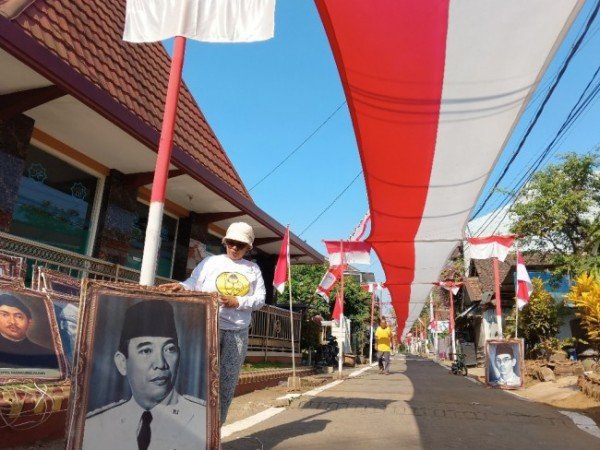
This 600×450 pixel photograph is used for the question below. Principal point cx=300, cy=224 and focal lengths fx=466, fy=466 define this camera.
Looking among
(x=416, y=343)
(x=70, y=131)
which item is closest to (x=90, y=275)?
(x=70, y=131)

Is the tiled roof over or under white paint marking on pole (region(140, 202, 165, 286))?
over

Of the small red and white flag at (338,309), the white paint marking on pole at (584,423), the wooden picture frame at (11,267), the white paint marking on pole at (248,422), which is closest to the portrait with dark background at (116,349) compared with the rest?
the white paint marking on pole at (248,422)

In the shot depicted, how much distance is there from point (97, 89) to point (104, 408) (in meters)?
3.86

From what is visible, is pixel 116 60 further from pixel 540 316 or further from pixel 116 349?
pixel 540 316

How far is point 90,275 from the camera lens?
618 centimetres

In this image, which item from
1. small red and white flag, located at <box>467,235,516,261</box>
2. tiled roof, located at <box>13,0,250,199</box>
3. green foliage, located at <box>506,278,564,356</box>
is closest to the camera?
tiled roof, located at <box>13,0,250,199</box>

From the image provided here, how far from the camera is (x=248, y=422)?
487 cm

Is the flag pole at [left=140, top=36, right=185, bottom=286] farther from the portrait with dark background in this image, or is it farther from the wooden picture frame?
the wooden picture frame

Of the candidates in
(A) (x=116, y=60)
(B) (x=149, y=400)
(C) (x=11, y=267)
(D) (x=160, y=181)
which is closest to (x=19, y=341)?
(C) (x=11, y=267)

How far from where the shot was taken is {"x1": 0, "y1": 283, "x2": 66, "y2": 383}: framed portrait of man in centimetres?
324

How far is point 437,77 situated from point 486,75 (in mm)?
379

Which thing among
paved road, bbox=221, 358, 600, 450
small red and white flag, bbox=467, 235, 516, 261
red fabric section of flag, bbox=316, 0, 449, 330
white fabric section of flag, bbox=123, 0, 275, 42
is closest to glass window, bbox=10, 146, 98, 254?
white fabric section of flag, bbox=123, 0, 275, 42

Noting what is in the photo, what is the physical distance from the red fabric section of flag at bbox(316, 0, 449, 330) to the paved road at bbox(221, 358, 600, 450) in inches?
108

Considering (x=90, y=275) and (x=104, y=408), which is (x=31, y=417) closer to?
(x=104, y=408)
